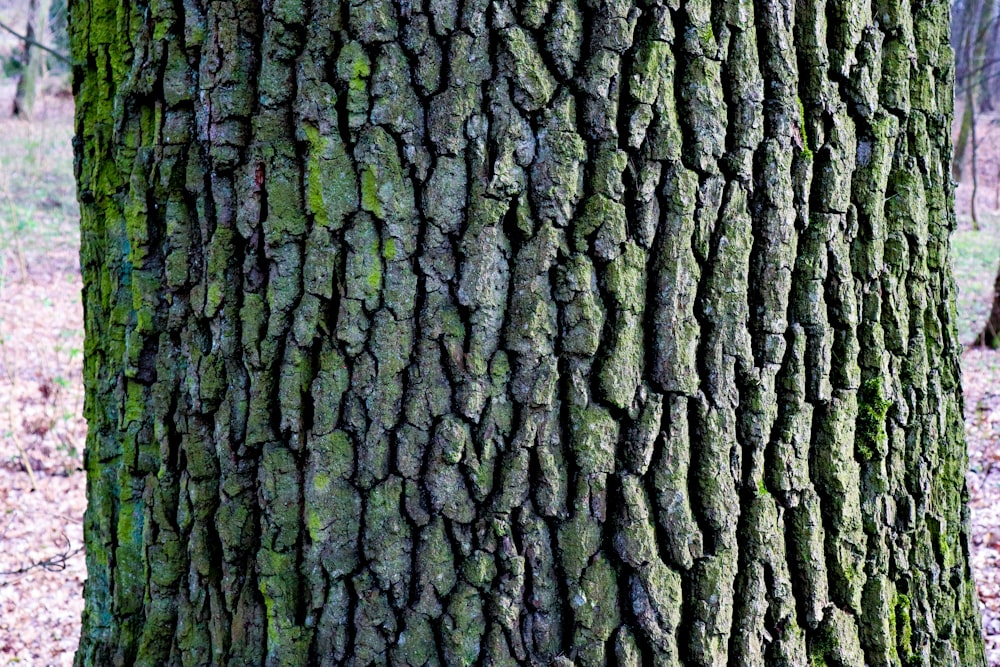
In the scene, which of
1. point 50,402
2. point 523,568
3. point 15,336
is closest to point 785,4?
point 523,568

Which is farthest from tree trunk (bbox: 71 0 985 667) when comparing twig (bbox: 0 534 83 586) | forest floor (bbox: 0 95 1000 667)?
twig (bbox: 0 534 83 586)

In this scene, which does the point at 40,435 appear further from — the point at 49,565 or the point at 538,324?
the point at 538,324

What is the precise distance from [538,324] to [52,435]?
647 cm

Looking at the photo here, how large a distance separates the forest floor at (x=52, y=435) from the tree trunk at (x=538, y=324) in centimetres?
83

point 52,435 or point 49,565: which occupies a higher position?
point 52,435

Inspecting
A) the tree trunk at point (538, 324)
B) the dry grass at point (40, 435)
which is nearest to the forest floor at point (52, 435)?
the dry grass at point (40, 435)

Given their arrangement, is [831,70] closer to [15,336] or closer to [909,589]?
[909,589]

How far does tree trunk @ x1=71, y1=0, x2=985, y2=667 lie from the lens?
1.38m

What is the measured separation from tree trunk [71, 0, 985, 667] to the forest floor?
0.83m

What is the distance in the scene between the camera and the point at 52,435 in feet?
21.7

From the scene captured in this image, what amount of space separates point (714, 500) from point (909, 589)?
0.54 meters

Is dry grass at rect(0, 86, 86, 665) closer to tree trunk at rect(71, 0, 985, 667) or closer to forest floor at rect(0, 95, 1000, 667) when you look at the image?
forest floor at rect(0, 95, 1000, 667)

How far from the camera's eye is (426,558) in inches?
56.2

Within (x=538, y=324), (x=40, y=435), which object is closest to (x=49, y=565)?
(x=40, y=435)
